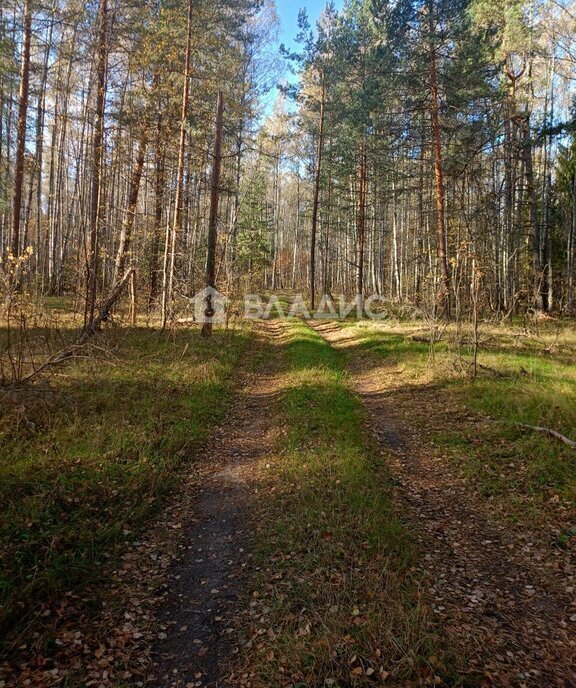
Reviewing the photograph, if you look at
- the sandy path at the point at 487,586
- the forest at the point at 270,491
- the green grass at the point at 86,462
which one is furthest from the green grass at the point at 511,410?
the green grass at the point at 86,462

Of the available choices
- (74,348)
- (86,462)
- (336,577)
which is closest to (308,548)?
(336,577)

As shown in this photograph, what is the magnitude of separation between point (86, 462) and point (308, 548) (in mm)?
3032

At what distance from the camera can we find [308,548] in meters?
4.06

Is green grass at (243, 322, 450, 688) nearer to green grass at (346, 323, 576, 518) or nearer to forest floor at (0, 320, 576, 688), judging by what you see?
forest floor at (0, 320, 576, 688)

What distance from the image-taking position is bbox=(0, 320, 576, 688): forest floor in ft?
9.52

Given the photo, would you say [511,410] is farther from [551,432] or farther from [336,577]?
[336,577]

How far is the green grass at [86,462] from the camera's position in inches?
141

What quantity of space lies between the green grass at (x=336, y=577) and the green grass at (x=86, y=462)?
1577 mm

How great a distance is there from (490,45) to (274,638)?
64.8 feet

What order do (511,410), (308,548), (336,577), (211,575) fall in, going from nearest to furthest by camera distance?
(336,577) < (211,575) < (308,548) < (511,410)

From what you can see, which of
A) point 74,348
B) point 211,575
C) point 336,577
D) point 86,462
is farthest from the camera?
point 74,348

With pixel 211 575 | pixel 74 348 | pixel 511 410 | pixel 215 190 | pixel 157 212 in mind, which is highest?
pixel 157 212

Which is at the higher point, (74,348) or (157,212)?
(157,212)

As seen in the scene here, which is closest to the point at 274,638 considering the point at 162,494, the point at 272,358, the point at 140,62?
the point at 162,494
